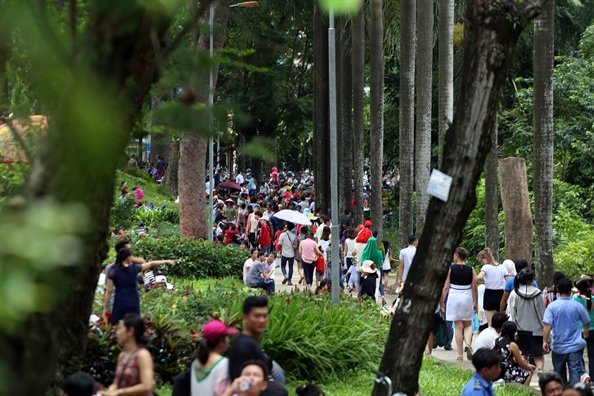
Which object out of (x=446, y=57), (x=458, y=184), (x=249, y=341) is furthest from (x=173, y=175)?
(x=249, y=341)

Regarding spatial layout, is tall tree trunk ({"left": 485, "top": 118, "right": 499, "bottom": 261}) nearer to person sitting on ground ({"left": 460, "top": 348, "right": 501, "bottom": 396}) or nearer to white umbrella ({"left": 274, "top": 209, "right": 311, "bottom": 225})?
white umbrella ({"left": 274, "top": 209, "right": 311, "bottom": 225})

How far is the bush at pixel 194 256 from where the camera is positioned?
23188mm

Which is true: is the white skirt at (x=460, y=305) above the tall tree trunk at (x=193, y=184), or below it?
below

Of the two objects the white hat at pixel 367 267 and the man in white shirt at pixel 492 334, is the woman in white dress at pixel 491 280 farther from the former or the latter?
the white hat at pixel 367 267

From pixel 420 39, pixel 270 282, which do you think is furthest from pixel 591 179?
pixel 270 282

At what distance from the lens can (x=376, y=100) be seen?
1125 inches

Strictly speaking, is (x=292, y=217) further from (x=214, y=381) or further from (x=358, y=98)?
(x=214, y=381)

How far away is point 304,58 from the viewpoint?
52.9 m

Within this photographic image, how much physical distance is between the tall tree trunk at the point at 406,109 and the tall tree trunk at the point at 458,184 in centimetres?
1667

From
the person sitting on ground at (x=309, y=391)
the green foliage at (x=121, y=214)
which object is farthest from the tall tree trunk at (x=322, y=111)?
the person sitting on ground at (x=309, y=391)

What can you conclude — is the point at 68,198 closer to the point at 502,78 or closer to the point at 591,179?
the point at 502,78

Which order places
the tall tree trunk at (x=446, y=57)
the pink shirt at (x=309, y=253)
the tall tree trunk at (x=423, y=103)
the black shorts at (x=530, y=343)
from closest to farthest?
the black shorts at (x=530, y=343)
the pink shirt at (x=309, y=253)
the tall tree trunk at (x=446, y=57)
the tall tree trunk at (x=423, y=103)

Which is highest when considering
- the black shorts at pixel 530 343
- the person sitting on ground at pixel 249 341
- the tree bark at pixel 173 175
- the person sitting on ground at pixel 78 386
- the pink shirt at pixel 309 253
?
the tree bark at pixel 173 175

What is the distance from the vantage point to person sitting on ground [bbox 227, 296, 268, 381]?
7.10m
